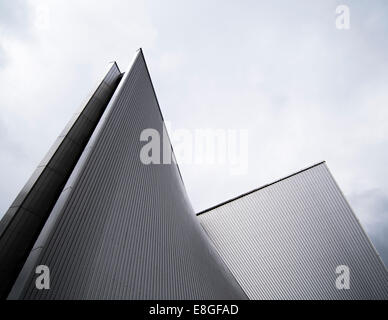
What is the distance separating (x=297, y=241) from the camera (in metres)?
12.4

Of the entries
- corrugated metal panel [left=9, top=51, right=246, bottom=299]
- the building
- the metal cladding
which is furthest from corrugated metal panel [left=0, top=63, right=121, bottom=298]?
the metal cladding

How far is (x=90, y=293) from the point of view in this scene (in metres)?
3.27

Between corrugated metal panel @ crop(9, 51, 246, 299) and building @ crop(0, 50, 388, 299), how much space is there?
2 cm

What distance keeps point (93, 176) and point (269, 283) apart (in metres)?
11.5

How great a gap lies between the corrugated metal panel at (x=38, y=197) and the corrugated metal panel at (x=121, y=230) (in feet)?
2.20

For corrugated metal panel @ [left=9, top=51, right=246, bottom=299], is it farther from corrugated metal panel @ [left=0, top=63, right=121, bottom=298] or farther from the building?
corrugated metal panel @ [left=0, top=63, right=121, bottom=298]

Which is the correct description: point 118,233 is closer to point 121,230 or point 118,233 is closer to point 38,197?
point 121,230

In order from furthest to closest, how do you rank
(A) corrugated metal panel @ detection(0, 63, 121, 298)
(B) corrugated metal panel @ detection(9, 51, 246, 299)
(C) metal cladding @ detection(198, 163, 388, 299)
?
(C) metal cladding @ detection(198, 163, 388, 299) → (A) corrugated metal panel @ detection(0, 63, 121, 298) → (B) corrugated metal panel @ detection(9, 51, 246, 299)

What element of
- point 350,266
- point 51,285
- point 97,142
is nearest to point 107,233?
point 51,285

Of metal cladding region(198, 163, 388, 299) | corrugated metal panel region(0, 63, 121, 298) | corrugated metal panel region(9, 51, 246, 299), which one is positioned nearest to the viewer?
corrugated metal panel region(9, 51, 246, 299)

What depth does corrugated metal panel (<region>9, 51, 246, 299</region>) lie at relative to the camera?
3.10m
